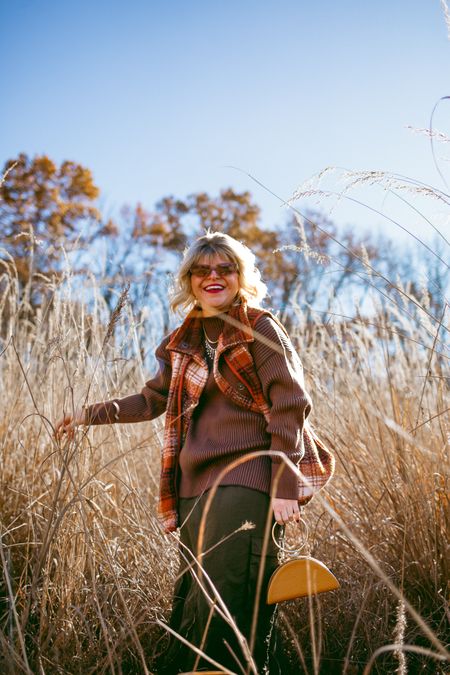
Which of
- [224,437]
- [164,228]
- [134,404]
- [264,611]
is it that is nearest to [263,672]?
[264,611]

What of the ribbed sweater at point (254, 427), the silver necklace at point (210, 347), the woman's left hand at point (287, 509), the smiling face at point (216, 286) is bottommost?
the woman's left hand at point (287, 509)

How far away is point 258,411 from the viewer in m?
1.82

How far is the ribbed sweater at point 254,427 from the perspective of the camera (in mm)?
1688

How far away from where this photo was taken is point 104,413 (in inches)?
82.0

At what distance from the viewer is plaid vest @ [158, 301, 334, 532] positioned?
5.98 feet

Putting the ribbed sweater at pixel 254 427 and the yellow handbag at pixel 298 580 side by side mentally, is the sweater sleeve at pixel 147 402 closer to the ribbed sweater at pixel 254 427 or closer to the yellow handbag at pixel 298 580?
the ribbed sweater at pixel 254 427

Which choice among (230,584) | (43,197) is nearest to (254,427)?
(230,584)

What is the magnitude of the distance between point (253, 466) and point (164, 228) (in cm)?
1222

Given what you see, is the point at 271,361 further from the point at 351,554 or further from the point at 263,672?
the point at 263,672

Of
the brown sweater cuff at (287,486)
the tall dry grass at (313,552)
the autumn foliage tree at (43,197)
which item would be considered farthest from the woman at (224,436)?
the autumn foliage tree at (43,197)

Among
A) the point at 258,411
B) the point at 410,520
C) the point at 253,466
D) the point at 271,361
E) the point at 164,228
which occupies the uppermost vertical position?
the point at 164,228

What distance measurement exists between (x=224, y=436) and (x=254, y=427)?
0.31 ft

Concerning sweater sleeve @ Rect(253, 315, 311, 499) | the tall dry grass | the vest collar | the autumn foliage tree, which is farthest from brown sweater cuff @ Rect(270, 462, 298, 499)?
the autumn foliage tree

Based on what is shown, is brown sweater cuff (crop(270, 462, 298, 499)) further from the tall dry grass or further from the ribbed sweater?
the tall dry grass
